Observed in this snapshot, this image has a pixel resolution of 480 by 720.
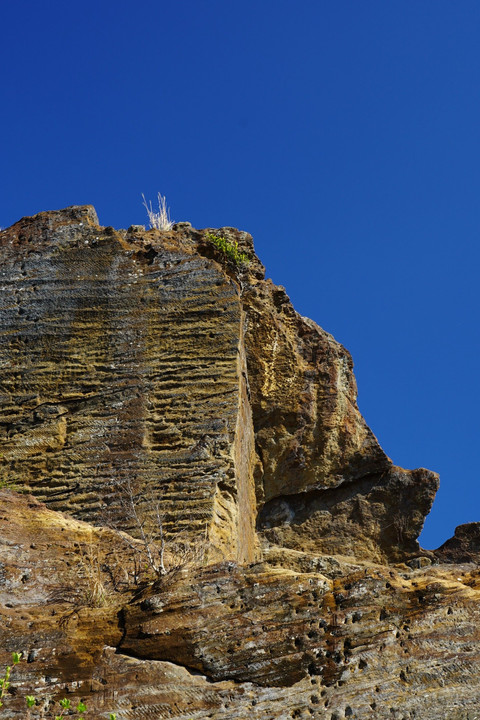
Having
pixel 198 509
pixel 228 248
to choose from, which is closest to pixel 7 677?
pixel 198 509

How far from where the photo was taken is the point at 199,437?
38.7 ft

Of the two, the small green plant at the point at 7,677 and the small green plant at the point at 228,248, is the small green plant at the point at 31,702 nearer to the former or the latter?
the small green plant at the point at 7,677

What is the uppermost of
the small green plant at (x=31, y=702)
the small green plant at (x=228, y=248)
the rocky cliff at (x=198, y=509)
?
the small green plant at (x=228, y=248)

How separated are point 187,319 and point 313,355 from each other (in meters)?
2.85

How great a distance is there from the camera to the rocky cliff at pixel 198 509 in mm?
7562

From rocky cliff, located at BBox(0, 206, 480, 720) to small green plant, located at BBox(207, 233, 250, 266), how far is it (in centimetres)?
6

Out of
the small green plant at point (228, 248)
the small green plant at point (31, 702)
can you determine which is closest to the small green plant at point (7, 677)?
the small green plant at point (31, 702)

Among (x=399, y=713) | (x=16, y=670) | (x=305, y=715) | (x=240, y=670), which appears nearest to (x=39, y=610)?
(x=16, y=670)

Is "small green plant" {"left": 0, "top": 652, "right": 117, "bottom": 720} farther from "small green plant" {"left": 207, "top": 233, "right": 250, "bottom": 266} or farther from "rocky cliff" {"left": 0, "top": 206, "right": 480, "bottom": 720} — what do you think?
"small green plant" {"left": 207, "top": 233, "right": 250, "bottom": 266}

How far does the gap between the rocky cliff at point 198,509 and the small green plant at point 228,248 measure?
6 cm

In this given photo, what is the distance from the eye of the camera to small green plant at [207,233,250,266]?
14.7 m

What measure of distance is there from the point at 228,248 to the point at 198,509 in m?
5.04

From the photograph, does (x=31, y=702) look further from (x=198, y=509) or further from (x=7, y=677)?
(x=198, y=509)

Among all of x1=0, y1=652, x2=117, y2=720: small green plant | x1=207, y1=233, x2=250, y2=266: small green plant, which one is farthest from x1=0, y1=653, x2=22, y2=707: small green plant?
x1=207, y1=233, x2=250, y2=266: small green plant
